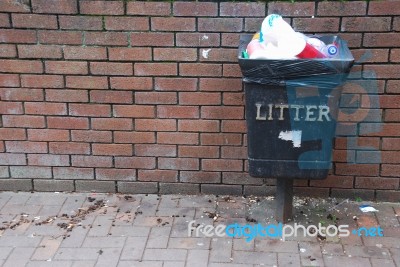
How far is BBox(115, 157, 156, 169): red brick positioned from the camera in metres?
3.80

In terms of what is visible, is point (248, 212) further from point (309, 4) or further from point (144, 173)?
point (309, 4)

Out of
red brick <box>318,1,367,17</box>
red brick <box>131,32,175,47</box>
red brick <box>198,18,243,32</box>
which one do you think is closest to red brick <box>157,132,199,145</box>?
red brick <box>131,32,175,47</box>

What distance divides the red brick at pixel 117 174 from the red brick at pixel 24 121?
567 millimetres

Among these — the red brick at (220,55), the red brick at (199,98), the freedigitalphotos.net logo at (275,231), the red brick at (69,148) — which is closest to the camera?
the freedigitalphotos.net logo at (275,231)

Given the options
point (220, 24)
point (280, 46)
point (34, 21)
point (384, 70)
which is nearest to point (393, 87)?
point (384, 70)

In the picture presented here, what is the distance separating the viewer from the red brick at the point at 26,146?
3.82 m

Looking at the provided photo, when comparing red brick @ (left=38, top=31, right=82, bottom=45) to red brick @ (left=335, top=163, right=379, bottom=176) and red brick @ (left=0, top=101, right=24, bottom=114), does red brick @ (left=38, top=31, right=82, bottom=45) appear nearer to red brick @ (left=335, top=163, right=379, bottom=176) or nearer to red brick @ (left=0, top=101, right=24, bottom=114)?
red brick @ (left=0, top=101, right=24, bottom=114)

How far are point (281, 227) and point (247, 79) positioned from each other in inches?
42.4

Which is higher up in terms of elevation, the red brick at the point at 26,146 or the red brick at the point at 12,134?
the red brick at the point at 12,134

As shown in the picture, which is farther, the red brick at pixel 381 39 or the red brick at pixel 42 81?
the red brick at pixel 42 81

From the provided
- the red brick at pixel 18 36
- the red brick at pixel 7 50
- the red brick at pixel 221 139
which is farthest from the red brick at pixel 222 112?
the red brick at pixel 7 50

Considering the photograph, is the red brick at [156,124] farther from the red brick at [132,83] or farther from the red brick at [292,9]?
the red brick at [292,9]

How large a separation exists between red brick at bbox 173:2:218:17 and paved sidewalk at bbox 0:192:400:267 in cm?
137

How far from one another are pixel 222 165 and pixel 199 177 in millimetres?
204
